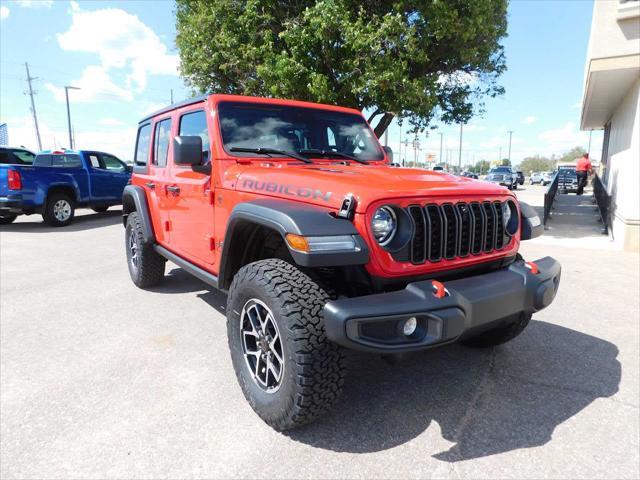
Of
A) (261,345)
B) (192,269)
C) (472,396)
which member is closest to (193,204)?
(192,269)

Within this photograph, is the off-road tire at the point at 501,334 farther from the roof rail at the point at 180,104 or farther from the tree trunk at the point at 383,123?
the tree trunk at the point at 383,123

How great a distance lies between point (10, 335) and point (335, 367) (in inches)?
124

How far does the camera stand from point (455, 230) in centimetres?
241

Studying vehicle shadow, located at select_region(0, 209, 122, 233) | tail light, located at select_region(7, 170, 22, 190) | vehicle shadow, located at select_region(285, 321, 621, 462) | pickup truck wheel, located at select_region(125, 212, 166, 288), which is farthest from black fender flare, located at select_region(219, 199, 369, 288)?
tail light, located at select_region(7, 170, 22, 190)

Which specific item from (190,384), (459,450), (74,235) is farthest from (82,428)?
(74,235)

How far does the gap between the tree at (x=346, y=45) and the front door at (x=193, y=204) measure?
578cm

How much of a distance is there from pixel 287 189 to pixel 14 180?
947cm

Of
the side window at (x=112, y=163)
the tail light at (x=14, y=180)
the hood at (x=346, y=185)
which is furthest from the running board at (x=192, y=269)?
the side window at (x=112, y=163)

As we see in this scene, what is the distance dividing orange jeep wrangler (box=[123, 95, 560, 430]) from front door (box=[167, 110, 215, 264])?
0.08 feet

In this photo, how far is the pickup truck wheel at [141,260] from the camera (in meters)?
4.68

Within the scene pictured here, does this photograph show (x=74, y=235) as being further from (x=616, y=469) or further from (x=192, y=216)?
(x=616, y=469)

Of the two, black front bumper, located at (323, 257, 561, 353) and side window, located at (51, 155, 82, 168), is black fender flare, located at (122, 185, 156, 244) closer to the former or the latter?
black front bumper, located at (323, 257, 561, 353)

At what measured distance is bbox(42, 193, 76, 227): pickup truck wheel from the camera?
1008cm

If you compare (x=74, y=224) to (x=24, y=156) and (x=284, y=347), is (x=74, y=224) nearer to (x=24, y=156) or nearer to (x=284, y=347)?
(x=24, y=156)
